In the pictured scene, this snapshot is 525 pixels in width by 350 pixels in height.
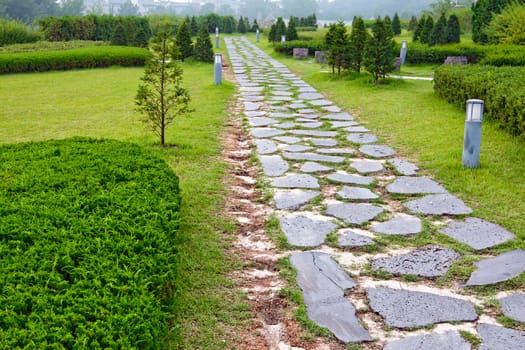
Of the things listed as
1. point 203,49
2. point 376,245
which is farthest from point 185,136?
point 203,49

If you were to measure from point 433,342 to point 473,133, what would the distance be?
10.00ft

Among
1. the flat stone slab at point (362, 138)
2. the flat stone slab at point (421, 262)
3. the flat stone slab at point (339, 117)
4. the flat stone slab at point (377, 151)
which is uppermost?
the flat stone slab at point (339, 117)

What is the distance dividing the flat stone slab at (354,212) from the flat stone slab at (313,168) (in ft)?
3.03

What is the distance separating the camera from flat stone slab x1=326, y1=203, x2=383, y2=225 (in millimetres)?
3825

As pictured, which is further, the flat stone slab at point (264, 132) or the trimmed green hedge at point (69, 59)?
the trimmed green hedge at point (69, 59)

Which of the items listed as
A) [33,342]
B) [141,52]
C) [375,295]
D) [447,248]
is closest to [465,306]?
[375,295]

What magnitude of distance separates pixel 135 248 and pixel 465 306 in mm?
1684

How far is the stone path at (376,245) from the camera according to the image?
100 inches

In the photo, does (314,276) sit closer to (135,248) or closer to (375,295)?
(375,295)

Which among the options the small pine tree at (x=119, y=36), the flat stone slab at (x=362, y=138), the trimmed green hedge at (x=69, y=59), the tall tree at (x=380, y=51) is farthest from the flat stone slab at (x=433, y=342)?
the small pine tree at (x=119, y=36)

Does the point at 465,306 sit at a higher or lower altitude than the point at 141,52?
lower

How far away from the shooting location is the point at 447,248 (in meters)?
3.35

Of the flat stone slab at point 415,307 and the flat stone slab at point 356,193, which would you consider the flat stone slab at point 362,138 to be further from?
the flat stone slab at point 415,307

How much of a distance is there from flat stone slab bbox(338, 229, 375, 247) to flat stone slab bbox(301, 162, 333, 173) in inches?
56.9
